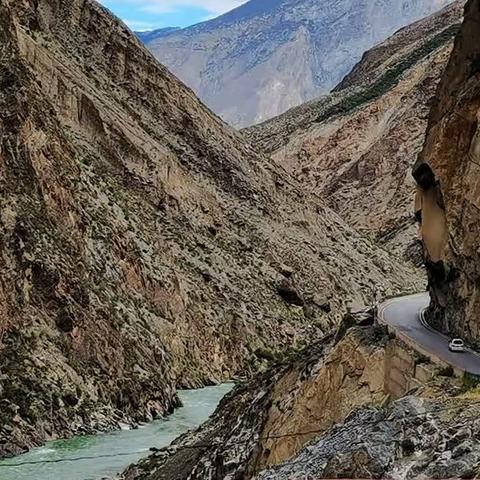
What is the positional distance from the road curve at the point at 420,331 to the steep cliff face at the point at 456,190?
0.56m

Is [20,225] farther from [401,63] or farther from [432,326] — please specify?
[401,63]

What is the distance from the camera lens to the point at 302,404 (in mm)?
22938

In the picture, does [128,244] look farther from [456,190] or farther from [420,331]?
[456,190]

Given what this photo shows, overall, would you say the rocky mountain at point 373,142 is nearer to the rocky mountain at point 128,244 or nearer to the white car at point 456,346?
the rocky mountain at point 128,244

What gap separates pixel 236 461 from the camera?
23.0m

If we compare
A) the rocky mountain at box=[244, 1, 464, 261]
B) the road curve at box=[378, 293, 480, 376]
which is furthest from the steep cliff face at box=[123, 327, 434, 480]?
the rocky mountain at box=[244, 1, 464, 261]

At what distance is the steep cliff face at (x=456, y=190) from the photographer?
23531 millimetres

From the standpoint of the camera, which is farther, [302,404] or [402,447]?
[302,404]

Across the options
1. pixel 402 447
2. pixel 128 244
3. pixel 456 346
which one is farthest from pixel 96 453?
pixel 402 447

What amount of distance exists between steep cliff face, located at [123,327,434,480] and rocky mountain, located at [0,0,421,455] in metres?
12.1

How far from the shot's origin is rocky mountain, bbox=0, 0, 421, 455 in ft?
137

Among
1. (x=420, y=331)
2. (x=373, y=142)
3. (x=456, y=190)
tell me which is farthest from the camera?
(x=373, y=142)

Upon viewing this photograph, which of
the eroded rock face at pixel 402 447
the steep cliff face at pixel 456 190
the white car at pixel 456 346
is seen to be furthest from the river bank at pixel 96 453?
the eroded rock face at pixel 402 447

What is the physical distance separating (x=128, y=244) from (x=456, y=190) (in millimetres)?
30166
